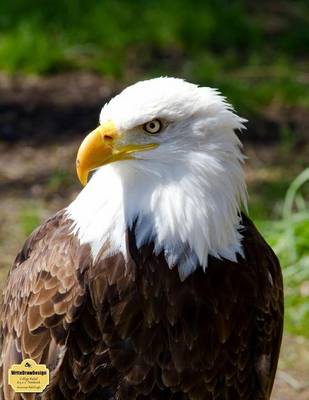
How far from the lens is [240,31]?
8711 mm

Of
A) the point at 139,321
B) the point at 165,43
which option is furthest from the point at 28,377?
the point at 165,43

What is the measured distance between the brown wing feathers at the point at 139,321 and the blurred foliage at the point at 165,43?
400 cm

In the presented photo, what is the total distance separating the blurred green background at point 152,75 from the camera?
→ 6254 millimetres

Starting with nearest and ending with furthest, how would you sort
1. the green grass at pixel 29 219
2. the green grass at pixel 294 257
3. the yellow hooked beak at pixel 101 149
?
1. the yellow hooked beak at pixel 101 149
2. the green grass at pixel 294 257
3. the green grass at pixel 29 219

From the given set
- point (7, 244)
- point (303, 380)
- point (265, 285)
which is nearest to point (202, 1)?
point (7, 244)

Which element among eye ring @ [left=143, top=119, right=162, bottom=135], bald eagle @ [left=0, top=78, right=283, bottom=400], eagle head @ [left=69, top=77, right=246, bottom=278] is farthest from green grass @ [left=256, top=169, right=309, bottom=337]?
eye ring @ [left=143, top=119, right=162, bottom=135]

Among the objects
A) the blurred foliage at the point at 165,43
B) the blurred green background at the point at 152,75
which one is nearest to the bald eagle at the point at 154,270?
the blurred green background at the point at 152,75

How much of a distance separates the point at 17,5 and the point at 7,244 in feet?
10.6

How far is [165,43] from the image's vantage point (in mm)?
8586

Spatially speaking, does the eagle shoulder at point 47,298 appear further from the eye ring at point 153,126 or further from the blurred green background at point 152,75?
the blurred green background at point 152,75

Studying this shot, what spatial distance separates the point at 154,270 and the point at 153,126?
0.53 metres

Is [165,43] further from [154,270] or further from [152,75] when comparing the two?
[154,270]

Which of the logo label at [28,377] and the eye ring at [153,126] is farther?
the logo label at [28,377]

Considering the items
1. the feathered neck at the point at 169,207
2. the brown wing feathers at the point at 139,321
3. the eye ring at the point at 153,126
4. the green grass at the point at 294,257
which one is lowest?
the green grass at the point at 294,257
